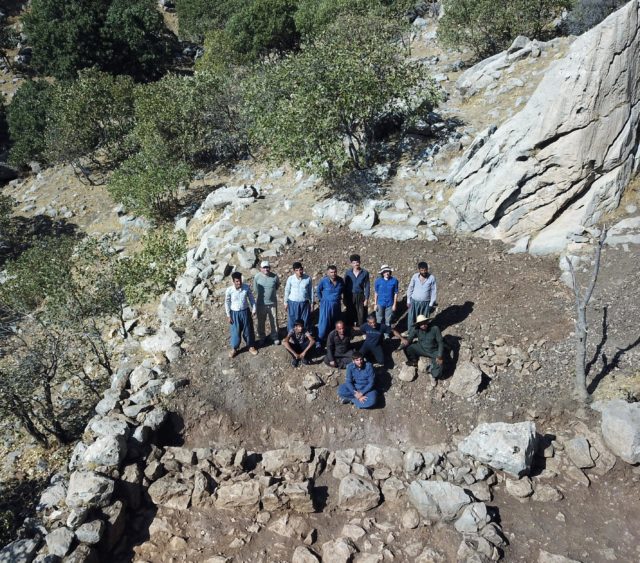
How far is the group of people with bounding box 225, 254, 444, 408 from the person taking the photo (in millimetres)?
9148

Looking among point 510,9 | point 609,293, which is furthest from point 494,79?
point 609,293

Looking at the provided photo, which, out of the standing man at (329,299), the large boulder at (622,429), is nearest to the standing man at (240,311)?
the standing man at (329,299)

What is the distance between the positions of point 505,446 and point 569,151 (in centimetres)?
744

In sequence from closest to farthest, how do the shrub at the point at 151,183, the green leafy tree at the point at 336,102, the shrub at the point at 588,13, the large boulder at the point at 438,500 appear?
the large boulder at the point at 438,500 < the green leafy tree at the point at 336,102 < the shrub at the point at 151,183 < the shrub at the point at 588,13

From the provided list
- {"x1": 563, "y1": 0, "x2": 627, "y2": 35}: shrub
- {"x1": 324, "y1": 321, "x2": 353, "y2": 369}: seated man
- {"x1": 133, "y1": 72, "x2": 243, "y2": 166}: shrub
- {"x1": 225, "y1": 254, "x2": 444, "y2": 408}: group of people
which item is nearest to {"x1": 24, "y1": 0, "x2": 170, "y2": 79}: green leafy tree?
{"x1": 133, "y1": 72, "x2": 243, "y2": 166}: shrub

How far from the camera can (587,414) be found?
8.35 metres

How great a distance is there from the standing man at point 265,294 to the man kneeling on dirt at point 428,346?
9.26 feet

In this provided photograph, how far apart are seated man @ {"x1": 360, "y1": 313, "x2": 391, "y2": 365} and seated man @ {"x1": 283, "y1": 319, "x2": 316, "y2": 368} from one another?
43.1 inches

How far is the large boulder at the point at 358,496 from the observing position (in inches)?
305

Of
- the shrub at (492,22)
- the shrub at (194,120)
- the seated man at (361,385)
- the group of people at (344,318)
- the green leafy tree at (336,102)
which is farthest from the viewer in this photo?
the shrub at (194,120)

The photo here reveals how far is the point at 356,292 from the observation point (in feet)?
33.0

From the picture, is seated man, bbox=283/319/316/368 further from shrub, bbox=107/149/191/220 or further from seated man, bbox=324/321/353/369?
shrub, bbox=107/149/191/220

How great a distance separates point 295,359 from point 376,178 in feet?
24.5

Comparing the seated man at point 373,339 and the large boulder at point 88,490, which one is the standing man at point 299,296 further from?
the large boulder at point 88,490
